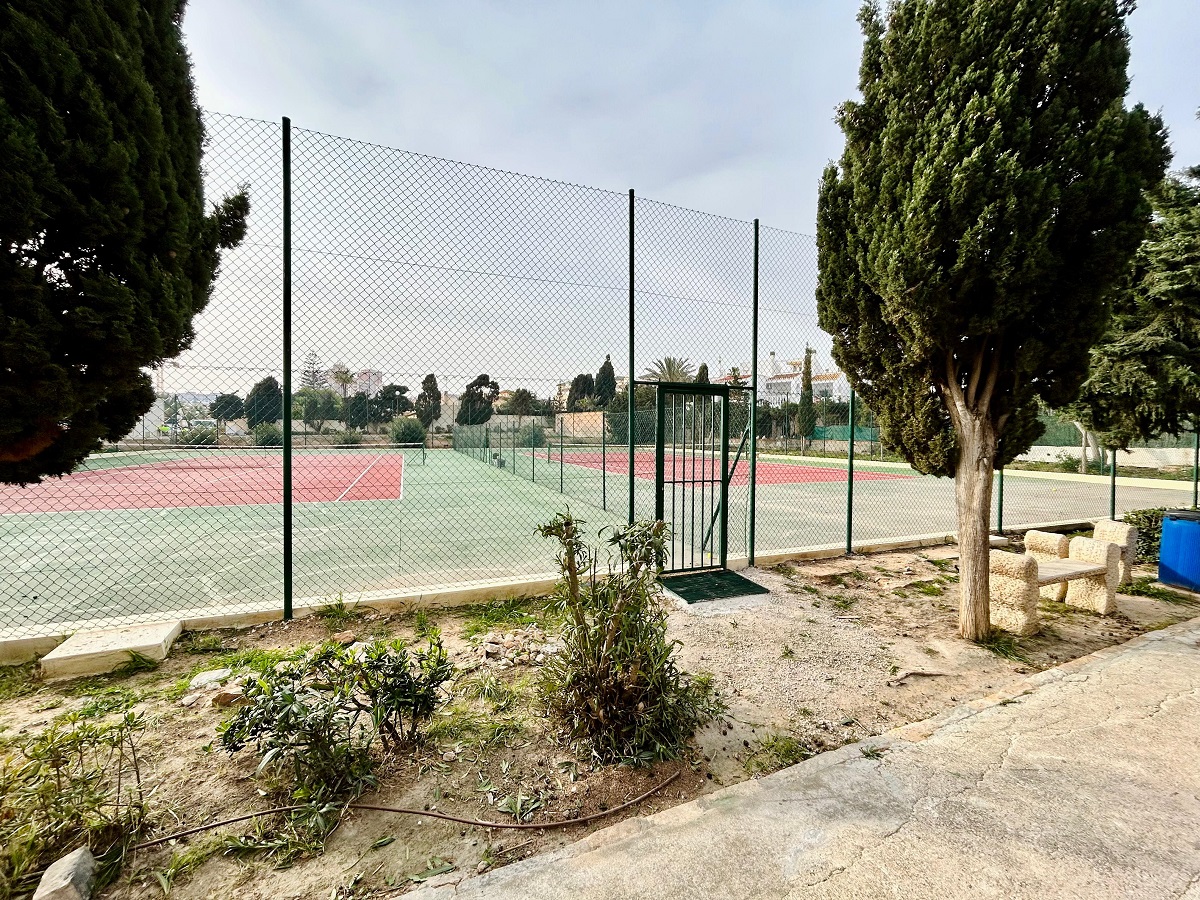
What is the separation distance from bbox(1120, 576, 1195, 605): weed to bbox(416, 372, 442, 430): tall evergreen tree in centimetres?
766

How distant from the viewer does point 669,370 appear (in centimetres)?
625

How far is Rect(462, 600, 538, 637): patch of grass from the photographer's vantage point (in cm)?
402

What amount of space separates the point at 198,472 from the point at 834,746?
81.9ft

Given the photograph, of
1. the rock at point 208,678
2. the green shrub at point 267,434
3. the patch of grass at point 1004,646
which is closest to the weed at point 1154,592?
the patch of grass at point 1004,646

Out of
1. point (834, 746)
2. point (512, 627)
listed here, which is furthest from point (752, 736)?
point (512, 627)

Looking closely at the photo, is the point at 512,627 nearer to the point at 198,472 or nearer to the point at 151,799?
the point at 151,799

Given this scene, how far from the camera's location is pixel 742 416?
6035mm

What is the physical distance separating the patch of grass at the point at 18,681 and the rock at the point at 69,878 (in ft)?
6.69

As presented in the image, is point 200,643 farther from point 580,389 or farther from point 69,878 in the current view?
point 580,389

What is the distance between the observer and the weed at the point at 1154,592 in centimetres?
511

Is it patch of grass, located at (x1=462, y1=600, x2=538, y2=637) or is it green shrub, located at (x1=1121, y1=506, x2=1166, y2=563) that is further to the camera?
green shrub, located at (x1=1121, y1=506, x2=1166, y2=563)

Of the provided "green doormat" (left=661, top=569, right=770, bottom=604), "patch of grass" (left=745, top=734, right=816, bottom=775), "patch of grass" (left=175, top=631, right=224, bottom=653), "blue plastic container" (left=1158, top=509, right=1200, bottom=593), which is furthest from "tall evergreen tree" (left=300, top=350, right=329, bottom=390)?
"blue plastic container" (left=1158, top=509, right=1200, bottom=593)

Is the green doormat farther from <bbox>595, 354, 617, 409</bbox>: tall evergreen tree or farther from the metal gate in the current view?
<bbox>595, 354, 617, 409</bbox>: tall evergreen tree

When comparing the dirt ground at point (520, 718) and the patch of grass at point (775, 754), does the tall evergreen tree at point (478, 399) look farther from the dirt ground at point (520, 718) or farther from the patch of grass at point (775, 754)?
the patch of grass at point (775, 754)
